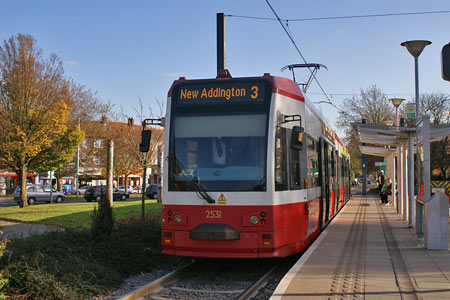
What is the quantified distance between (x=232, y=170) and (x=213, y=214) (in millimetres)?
810

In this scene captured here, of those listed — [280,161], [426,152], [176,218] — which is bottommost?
[176,218]

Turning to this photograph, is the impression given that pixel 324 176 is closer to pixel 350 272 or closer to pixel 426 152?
pixel 426 152

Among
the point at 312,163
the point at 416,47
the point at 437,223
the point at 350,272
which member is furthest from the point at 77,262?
the point at 416,47

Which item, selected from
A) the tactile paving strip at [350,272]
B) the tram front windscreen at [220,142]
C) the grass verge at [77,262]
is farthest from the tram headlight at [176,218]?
the tactile paving strip at [350,272]

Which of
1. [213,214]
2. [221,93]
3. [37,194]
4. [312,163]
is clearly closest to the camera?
[213,214]

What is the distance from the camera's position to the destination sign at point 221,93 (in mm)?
8812

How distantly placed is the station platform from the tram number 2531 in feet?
4.91

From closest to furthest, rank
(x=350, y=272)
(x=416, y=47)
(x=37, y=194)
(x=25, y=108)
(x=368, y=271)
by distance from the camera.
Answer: (x=350, y=272), (x=368, y=271), (x=416, y=47), (x=25, y=108), (x=37, y=194)

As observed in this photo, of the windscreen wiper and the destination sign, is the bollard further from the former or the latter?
→ the windscreen wiper

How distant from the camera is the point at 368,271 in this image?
8.07m

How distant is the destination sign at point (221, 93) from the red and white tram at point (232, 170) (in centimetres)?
2

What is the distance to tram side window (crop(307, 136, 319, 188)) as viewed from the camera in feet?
34.1

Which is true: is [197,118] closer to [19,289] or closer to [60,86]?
[19,289]

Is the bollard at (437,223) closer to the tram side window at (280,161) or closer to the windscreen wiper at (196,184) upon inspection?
the tram side window at (280,161)
